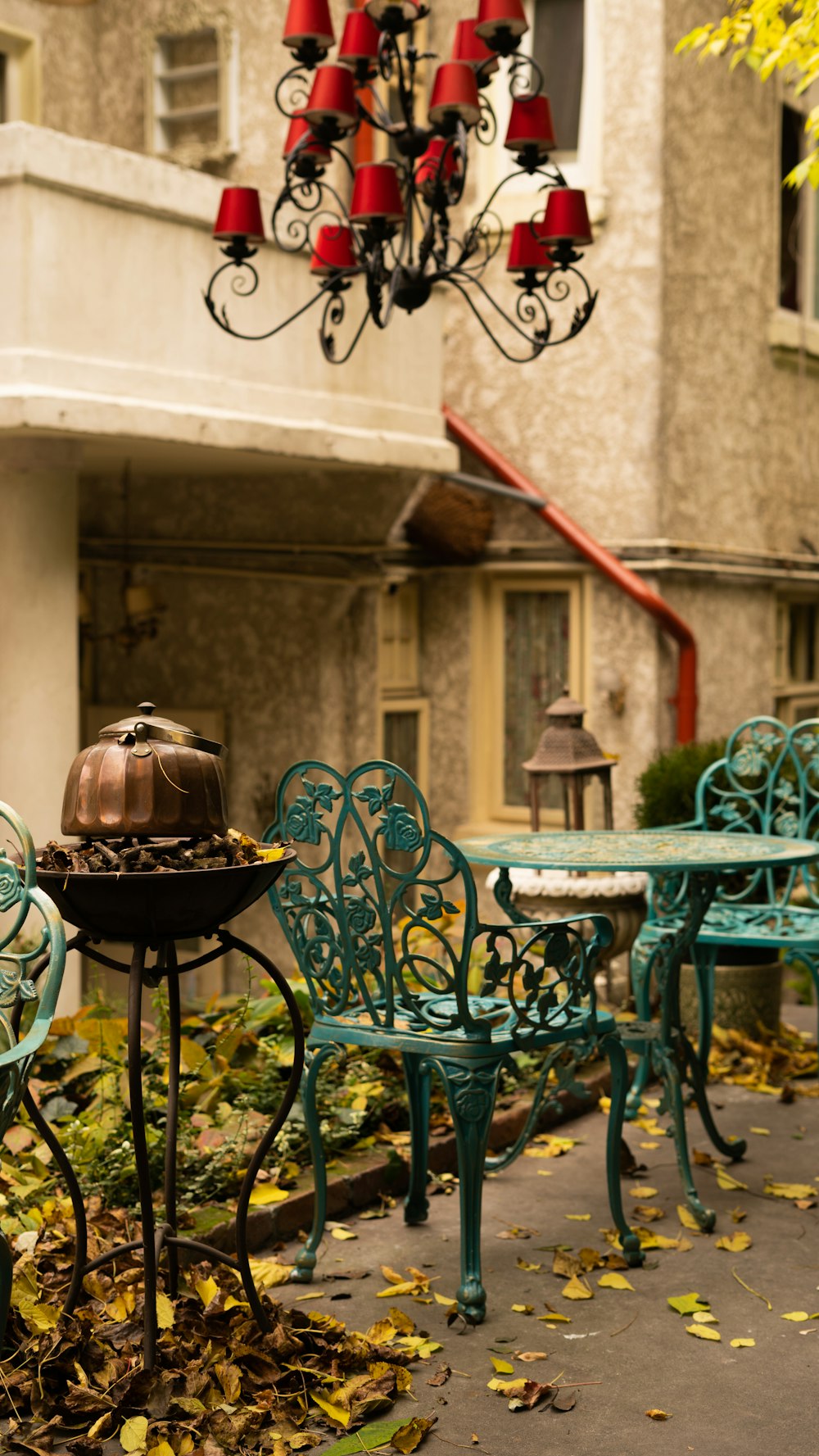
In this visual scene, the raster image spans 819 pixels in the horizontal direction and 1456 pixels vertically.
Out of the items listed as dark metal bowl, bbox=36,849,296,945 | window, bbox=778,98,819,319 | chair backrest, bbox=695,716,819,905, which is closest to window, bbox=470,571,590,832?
window, bbox=778,98,819,319

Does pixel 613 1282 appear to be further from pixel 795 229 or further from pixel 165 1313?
pixel 795 229

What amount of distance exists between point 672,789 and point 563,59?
531 cm

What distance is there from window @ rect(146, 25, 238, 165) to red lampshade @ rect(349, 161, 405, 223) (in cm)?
541

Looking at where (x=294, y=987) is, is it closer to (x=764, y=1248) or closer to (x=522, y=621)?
(x=764, y=1248)

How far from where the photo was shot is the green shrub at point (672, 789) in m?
7.65

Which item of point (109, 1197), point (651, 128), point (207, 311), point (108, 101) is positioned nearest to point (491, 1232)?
point (109, 1197)

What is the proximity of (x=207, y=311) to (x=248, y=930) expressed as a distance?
4409 mm

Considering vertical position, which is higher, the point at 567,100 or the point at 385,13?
the point at 567,100

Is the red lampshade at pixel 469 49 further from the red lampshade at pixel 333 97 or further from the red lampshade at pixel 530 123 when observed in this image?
the red lampshade at pixel 333 97

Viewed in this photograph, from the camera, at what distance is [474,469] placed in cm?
1083

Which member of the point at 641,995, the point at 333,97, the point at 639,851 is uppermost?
the point at 333,97

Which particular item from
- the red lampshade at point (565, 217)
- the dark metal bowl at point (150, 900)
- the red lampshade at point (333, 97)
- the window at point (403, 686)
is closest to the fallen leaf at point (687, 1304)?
the dark metal bowl at point (150, 900)

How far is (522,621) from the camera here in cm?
1088

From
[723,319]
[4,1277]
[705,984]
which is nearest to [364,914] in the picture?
[4,1277]
